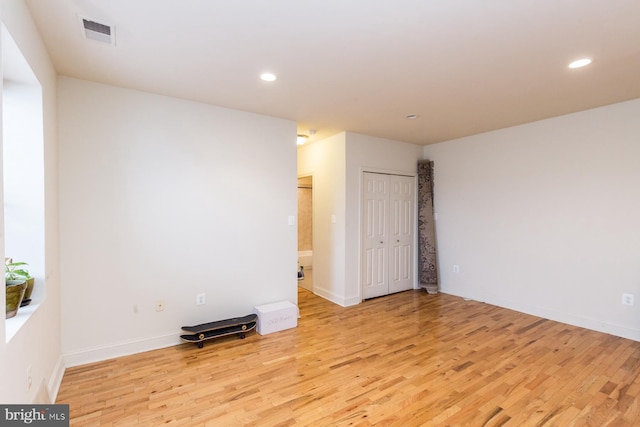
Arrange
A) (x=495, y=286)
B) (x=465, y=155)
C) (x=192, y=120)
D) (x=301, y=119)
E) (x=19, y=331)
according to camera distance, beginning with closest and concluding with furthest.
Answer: (x=19, y=331) < (x=192, y=120) < (x=301, y=119) < (x=495, y=286) < (x=465, y=155)

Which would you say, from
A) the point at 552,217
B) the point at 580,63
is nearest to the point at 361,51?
the point at 580,63

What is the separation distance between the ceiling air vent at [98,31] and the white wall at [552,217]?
14.4 feet

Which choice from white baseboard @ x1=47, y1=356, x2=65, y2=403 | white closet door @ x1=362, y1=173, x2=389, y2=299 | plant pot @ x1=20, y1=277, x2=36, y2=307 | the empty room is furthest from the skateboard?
white closet door @ x1=362, y1=173, x2=389, y2=299

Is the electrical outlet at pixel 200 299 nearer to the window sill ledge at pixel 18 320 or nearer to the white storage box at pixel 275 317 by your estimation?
the white storage box at pixel 275 317

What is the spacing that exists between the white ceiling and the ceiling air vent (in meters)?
0.05

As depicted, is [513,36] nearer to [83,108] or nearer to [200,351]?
[83,108]

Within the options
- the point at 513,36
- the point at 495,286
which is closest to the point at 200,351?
the point at 513,36

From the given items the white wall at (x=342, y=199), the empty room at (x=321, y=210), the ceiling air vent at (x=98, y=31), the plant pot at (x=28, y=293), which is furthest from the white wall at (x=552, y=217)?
the plant pot at (x=28, y=293)

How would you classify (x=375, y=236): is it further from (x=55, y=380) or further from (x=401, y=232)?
(x=55, y=380)

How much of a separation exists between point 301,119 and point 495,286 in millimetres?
3476

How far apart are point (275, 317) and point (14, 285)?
2180 millimetres

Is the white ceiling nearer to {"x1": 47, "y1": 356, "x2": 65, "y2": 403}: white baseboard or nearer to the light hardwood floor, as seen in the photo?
{"x1": 47, "y1": 356, "x2": 65, "y2": 403}: white baseboard

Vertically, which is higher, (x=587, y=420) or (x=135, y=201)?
(x=135, y=201)

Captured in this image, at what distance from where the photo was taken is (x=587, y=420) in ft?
6.48
